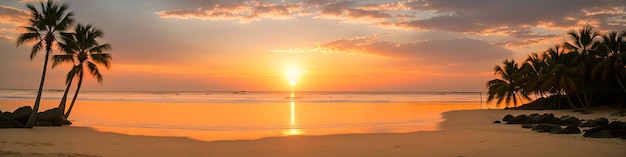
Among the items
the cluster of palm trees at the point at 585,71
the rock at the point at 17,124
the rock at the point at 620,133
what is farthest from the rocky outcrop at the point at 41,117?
the cluster of palm trees at the point at 585,71

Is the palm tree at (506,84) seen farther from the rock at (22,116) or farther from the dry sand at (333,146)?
the rock at (22,116)

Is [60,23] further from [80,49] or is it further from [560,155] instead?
[560,155]

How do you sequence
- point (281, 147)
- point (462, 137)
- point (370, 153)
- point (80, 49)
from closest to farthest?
point (370, 153), point (281, 147), point (462, 137), point (80, 49)

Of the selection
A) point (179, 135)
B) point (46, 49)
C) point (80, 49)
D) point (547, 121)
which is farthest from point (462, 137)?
point (80, 49)

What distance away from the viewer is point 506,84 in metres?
50.8

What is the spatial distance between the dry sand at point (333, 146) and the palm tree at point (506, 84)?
33.3 m

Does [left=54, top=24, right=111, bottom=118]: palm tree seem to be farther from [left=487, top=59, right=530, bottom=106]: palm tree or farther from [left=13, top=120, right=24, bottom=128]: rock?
[left=487, top=59, right=530, bottom=106]: palm tree

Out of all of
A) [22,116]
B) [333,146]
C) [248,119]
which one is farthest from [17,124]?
[333,146]

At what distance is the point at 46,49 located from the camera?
78.7 ft

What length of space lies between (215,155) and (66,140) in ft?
25.3

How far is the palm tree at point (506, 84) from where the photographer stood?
5031 cm

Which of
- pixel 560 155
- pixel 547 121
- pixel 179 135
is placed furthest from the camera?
pixel 547 121

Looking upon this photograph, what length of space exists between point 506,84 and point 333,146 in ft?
135

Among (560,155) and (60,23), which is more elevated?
(60,23)
